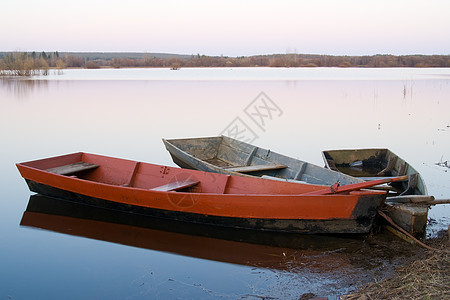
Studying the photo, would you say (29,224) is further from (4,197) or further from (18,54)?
(18,54)

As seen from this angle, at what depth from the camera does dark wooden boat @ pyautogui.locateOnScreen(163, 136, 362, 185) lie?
7.30 m

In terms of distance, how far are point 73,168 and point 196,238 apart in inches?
116

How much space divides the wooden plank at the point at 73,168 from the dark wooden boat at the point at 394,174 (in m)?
4.30

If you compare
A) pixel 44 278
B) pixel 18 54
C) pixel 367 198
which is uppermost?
pixel 18 54

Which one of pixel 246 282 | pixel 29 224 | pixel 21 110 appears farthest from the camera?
pixel 21 110

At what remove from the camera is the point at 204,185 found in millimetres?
7016

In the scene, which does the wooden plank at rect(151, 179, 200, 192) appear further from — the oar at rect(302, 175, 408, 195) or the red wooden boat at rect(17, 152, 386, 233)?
the oar at rect(302, 175, 408, 195)

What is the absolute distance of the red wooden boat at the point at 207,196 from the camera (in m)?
5.65

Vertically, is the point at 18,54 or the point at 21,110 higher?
the point at 18,54

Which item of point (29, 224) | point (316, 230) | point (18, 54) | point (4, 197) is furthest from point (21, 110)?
point (18, 54)

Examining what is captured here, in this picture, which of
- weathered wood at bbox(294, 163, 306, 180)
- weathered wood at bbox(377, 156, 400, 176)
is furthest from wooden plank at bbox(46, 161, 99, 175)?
weathered wood at bbox(377, 156, 400, 176)

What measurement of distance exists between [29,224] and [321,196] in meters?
4.36

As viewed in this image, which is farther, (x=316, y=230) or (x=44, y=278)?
(x=316, y=230)

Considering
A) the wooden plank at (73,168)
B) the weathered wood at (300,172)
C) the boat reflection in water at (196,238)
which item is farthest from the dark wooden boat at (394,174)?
the wooden plank at (73,168)
